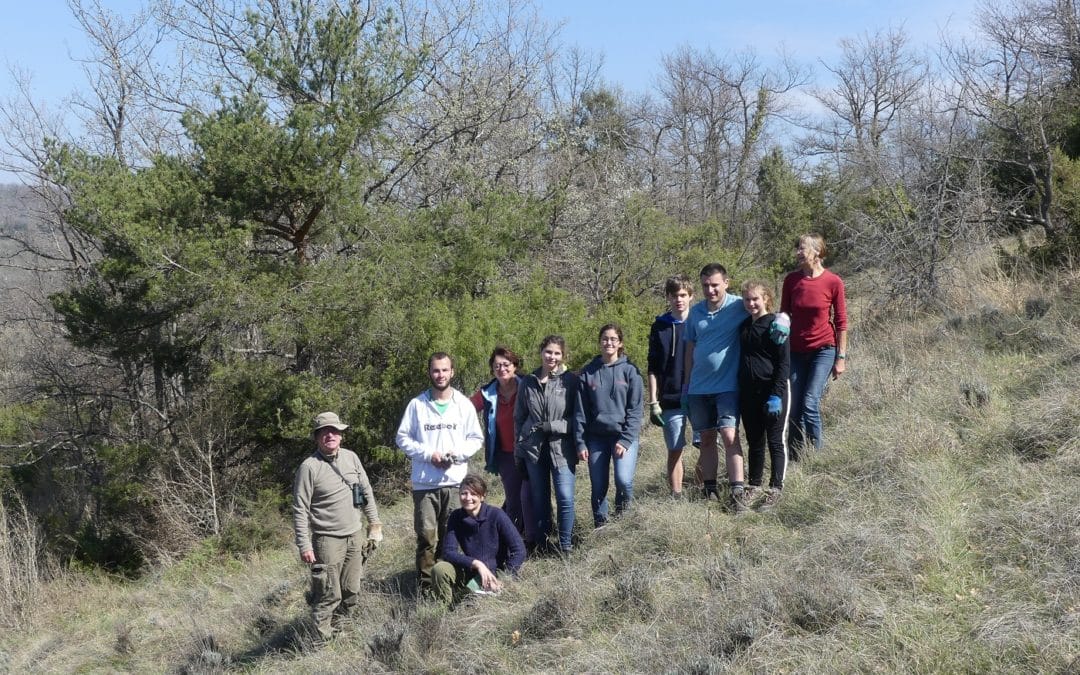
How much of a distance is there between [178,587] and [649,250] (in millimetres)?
10372

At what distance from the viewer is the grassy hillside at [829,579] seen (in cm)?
397

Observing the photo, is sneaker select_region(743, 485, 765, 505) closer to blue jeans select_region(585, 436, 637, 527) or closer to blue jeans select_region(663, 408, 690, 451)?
blue jeans select_region(663, 408, 690, 451)

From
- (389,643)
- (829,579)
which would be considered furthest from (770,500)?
(389,643)

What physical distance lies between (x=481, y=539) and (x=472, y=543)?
2.5 inches

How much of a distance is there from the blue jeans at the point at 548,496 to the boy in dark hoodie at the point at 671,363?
76 centimetres

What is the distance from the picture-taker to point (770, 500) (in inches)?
221

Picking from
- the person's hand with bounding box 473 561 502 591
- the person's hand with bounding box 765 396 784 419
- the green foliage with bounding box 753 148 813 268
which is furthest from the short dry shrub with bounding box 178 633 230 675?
the green foliage with bounding box 753 148 813 268

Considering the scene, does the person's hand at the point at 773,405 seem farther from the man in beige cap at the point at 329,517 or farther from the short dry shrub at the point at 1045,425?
the man in beige cap at the point at 329,517

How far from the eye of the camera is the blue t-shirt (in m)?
5.62

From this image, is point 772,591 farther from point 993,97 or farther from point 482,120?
point 482,120

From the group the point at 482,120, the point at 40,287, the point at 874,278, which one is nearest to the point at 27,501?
the point at 40,287

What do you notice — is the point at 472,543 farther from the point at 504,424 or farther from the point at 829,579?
the point at 829,579

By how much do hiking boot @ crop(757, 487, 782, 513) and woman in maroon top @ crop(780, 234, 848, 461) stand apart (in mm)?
786

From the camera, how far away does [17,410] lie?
16562 millimetres
